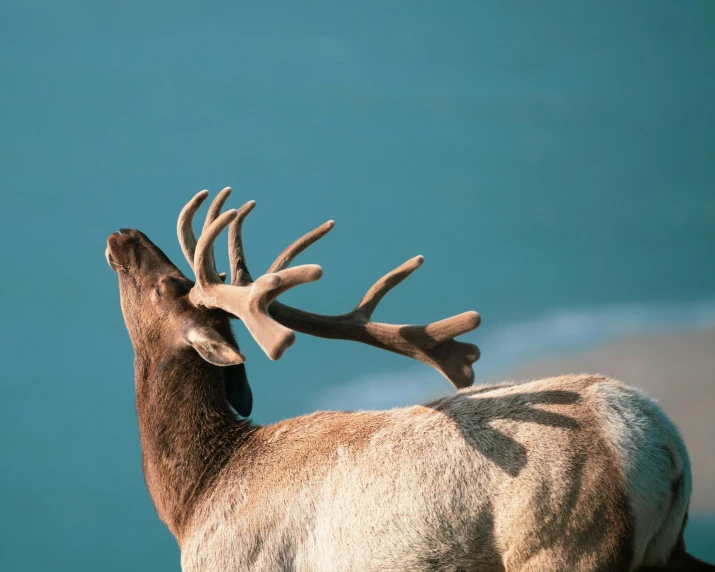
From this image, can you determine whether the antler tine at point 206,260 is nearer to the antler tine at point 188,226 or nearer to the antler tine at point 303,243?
the antler tine at point 188,226

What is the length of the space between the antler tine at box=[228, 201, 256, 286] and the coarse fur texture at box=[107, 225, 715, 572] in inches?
24.8

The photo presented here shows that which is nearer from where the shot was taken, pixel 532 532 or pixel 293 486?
pixel 532 532

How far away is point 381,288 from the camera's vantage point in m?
6.94

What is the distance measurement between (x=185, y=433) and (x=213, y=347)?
76 centimetres

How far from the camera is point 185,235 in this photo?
23.2 feet

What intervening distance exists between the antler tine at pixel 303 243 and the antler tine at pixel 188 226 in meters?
0.67

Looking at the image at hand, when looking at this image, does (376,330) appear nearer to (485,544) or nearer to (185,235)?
(185,235)

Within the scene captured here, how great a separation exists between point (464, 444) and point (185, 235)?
3.07 metres

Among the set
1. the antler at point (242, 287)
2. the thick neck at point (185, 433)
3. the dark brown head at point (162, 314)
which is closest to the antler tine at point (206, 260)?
the antler at point (242, 287)

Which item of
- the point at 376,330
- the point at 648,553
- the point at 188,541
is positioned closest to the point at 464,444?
the point at 648,553

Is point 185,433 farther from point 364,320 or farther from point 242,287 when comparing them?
point 364,320

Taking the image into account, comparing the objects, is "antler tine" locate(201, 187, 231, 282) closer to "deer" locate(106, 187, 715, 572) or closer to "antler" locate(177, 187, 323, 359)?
"antler" locate(177, 187, 323, 359)

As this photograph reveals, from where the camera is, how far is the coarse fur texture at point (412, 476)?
4777 millimetres

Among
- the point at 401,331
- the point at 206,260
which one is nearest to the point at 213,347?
the point at 206,260
